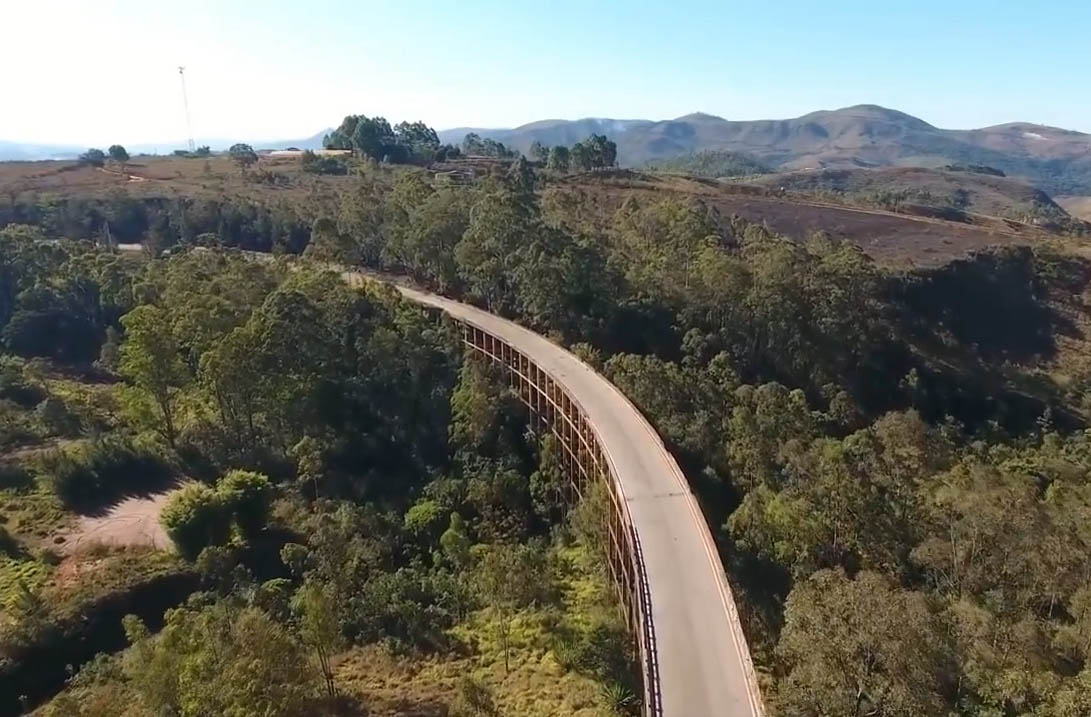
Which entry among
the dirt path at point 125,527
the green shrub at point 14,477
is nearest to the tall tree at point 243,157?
the green shrub at point 14,477

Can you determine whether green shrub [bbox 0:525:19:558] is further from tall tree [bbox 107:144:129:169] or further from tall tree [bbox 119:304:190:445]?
tall tree [bbox 107:144:129:169]

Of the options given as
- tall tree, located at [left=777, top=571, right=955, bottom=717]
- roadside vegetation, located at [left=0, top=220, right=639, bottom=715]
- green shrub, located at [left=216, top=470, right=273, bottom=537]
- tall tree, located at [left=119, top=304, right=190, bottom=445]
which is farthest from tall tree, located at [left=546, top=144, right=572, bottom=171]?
tall tree, located at [left=777, top=571, right=955, bottom=717]

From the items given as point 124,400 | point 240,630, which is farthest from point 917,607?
point 124,400

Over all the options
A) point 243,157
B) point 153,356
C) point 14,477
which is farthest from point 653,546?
point 243,157

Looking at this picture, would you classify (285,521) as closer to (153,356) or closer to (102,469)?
(102,469)

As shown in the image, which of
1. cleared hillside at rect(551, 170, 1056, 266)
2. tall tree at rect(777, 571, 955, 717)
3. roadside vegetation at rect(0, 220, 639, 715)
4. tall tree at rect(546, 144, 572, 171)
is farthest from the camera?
tall tree at rect(546, 144, 572, 171)

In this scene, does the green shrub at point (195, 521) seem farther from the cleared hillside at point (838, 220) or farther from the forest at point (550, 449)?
the cleared hillside at point (838, 220)
